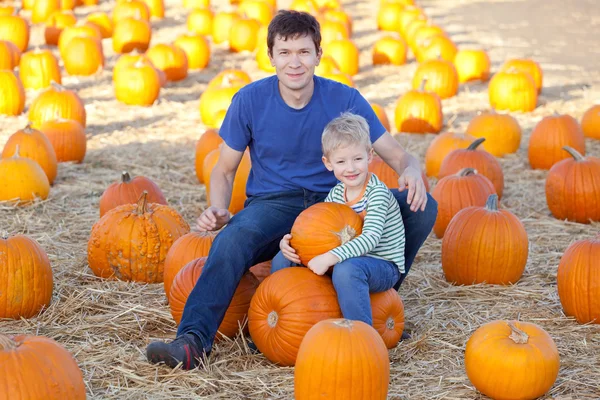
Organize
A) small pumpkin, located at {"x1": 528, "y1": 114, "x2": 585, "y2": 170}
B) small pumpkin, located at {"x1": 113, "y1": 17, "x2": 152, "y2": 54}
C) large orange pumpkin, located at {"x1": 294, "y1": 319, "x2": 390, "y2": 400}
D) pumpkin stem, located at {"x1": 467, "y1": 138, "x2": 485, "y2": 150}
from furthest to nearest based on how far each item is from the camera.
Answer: small pumpkin, located at {"x1": 113, "y1": 17, "x2": 152, "y2": 54} → small pumpkin, located at {"x1": 528, "y1": 114, "x2": 585, "y2": 170} → pumpkin stem, located at {"x1": 467, "y1": 138, "x2": 485, "y2": 150} → large orange pumpkin, located at {"x1": 294, "y1": 319, "x2": 390, "y2": 400}

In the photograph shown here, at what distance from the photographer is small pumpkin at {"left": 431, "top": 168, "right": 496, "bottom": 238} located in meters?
5.92

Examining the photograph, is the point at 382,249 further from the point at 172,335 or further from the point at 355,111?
the point at 172,335

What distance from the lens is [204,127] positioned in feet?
30.8

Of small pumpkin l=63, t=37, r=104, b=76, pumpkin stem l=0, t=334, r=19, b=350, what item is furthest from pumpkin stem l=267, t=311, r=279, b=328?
small pumpkin l=63, t=37, r=104, b=76

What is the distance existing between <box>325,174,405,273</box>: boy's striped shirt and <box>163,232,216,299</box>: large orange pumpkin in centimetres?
90

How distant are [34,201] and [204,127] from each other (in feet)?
10.3

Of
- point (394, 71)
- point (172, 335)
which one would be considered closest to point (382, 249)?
point (172, 335)

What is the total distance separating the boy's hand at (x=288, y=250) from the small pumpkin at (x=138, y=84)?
21.7 ft

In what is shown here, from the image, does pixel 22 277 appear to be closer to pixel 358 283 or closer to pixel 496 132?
pixel 358 283

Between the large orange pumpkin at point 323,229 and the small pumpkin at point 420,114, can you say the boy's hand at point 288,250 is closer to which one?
Answer: the large orange pumpkin at point 323,229

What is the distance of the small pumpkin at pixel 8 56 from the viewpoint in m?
11.1

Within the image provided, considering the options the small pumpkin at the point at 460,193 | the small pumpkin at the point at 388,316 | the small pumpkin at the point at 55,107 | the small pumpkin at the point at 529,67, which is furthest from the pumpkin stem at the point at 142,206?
the small pumpkin at the point at 529,67

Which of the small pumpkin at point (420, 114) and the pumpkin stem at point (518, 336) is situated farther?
the small pumpkin at point (420, 114)

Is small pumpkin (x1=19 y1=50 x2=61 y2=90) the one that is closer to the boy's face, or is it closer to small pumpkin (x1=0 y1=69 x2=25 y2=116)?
small pumpkin (x1=0 y1=69 x2=25 y2=116)
